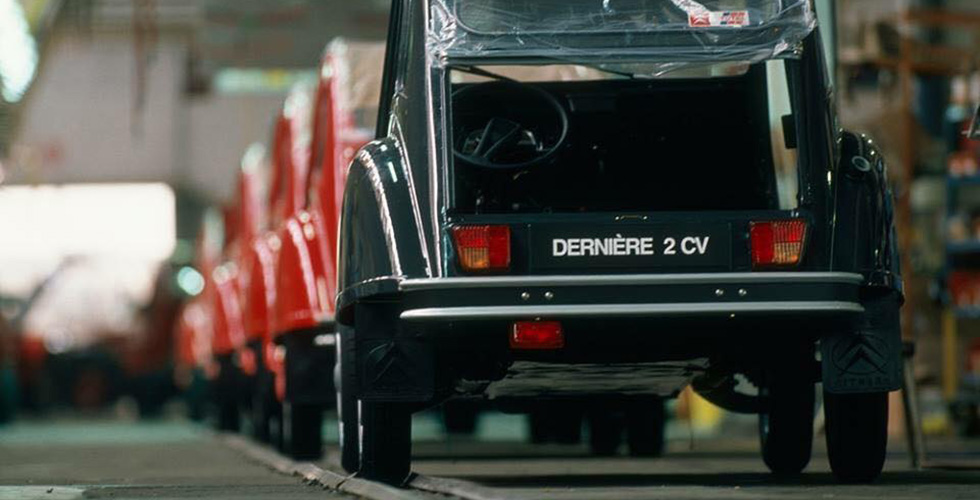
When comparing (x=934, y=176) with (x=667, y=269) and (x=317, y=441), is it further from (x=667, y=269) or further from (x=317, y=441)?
(x=667, y=269)

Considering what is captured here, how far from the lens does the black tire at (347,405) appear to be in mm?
10319

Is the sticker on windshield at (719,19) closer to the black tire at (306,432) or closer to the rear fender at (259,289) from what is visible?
the black tire at (306,432)

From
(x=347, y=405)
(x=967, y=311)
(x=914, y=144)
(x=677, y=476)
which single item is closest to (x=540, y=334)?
(x=347, y=405)

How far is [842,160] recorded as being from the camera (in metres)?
9.65

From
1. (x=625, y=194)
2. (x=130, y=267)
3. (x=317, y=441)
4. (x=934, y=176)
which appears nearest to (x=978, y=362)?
(x=934, y=176)

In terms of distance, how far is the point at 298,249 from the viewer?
47.6 feet

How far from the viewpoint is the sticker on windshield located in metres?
9.61

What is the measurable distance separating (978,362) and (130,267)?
27987 millimetres

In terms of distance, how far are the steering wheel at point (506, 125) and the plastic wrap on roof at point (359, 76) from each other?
362 cm

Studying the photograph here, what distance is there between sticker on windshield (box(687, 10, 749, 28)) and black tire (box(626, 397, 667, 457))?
602cm

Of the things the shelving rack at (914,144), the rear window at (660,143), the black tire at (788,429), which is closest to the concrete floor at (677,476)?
the black tire at (788,429)

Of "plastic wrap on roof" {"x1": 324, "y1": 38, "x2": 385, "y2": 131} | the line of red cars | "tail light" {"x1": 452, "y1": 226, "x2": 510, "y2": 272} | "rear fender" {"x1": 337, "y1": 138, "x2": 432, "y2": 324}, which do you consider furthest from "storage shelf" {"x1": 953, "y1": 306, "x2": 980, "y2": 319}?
"tail light" {"x1": 452, "y1": 226, "x2": 510, "y2": 272}

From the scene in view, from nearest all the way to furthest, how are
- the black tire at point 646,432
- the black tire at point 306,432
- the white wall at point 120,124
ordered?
the black tire at point 306,432, the black tire at point 646,432, the white wall at point 120,124

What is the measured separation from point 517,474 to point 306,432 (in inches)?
119
